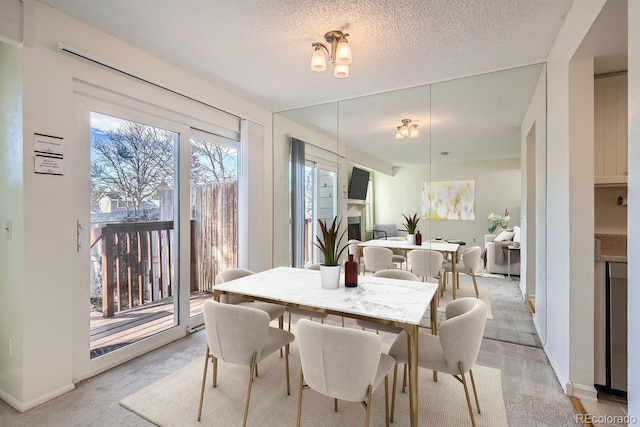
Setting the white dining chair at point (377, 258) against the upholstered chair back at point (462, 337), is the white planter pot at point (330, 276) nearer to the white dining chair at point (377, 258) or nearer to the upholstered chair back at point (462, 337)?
the upholstered chair back at point (462, 337)

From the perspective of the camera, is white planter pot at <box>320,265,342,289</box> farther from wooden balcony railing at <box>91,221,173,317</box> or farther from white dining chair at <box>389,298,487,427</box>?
wooden balcony railing at <box>91,221,173,317</box>

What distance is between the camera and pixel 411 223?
3281 millimetres

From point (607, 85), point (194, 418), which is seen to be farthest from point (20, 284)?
point (607, 85)

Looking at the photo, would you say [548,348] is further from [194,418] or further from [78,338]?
[78,338]

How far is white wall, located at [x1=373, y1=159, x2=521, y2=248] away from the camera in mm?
3059

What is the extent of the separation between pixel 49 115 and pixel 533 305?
4.67 meters

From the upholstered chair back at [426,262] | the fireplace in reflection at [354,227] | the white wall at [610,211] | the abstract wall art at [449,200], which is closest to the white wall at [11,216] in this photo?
the fireplace in reflection at [354,227]

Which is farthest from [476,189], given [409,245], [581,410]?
[581,410]

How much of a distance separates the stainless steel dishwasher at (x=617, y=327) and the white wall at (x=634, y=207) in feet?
2.95

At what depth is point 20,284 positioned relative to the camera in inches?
74.0

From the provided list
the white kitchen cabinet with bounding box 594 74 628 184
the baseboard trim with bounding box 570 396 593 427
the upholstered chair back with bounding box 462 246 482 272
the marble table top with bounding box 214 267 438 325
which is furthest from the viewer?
the upholstered chair back with bounding box 462 246 482 272

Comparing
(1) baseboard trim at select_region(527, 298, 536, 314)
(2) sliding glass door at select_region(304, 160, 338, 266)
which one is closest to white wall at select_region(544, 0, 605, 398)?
(1) baseboard trim at select_region(527, 298, 536, 314)

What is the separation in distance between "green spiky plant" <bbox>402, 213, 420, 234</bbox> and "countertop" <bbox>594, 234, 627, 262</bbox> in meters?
1.45

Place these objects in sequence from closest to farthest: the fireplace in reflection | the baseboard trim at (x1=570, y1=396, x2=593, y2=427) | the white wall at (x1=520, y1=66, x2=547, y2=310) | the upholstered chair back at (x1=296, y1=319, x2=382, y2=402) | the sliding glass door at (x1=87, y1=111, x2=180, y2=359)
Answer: the upholstered chair back at (x1=296, y1=319, x2=382, y2=402)
the baseboard trim at (x1=570, y1=396, x2=593, y2=427)
the sliding glass door at (x1=87, y1=111, x2=180, y2=359)
the white wall at (x1=520, y1=66, x2=547, y2=310)
the fireplace in reflection
